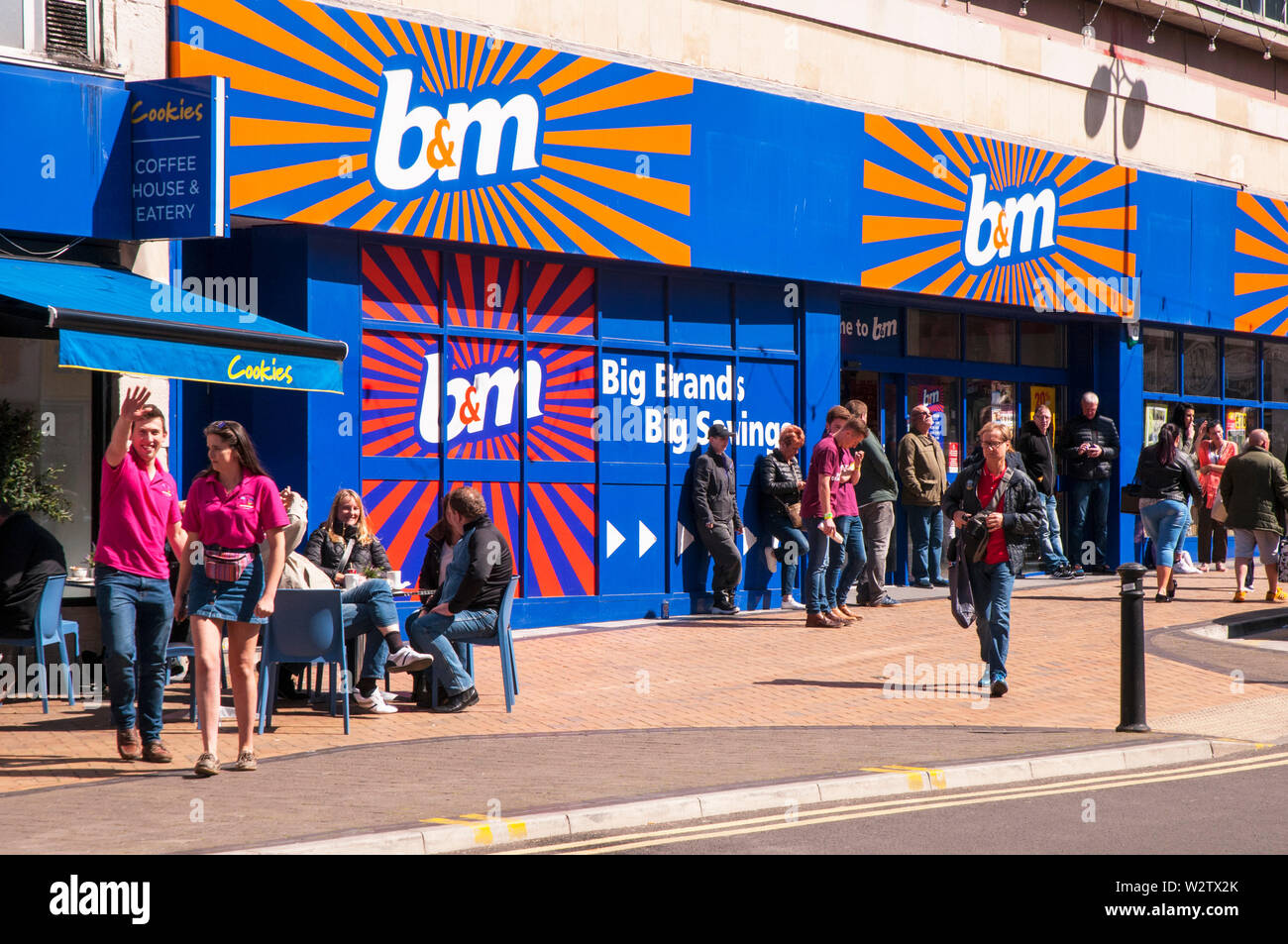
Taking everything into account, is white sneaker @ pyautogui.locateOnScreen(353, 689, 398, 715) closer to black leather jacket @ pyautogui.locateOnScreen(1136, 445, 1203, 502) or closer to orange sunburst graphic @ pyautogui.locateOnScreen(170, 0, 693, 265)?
orange sunburst graphic @ pyautogui.locateOnScreen(170, 0, 693, 265)

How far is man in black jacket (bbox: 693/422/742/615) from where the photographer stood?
15.6 meters

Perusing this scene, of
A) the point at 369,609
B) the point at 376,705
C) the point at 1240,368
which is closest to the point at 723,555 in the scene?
the point at 376,705

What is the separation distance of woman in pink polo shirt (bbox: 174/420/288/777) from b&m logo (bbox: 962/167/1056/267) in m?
11.9

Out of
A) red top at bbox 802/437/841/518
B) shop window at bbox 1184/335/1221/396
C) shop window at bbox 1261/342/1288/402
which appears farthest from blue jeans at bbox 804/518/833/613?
shop window at bbox 1261/342/1288/402

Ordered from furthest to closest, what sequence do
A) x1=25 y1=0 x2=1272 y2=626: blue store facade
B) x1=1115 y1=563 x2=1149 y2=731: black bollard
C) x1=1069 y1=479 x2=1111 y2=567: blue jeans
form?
x1=1069 y1=479 x2=1111 y2=567: blue jeans, x1=25 y1=0 x2=1272 y2=626: blue store facade, x1=1115 y1=563 x2=1149 y2=731: black bollard

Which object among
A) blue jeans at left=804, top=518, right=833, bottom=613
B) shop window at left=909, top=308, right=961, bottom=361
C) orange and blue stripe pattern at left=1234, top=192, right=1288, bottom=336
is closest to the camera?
blue jeans at left=804, top=518, right=833, bottom=613

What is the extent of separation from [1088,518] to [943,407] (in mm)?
3273

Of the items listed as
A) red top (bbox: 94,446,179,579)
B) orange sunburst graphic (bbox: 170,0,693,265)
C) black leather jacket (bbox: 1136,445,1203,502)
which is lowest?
red top (bbox: 94,446,179,579)

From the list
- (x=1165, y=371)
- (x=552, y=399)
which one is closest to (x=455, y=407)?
(x=552, y=399)

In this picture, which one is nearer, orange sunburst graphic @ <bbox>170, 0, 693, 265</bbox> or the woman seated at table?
the woman seated at table

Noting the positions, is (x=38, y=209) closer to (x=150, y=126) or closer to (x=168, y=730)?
(x=150, y=126)

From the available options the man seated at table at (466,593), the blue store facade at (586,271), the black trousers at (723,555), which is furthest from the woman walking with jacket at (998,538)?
the blue store facade at (586,271)

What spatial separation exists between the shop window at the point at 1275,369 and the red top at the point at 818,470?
12.4 meters
